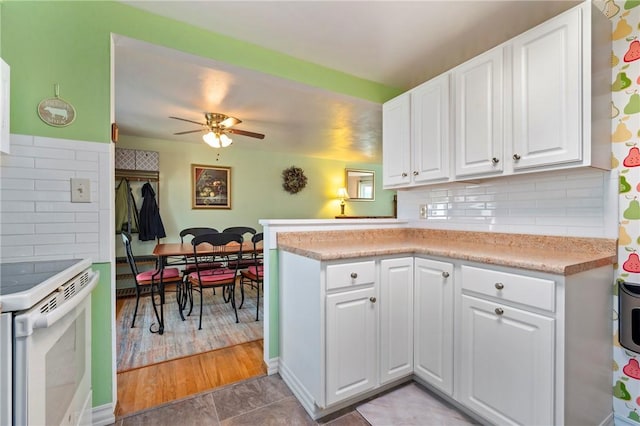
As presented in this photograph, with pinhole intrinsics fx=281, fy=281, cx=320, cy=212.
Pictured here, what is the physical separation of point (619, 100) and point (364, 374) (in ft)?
6.32

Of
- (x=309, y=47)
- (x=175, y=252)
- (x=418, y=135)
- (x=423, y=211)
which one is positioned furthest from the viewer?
(x=175, y=252)

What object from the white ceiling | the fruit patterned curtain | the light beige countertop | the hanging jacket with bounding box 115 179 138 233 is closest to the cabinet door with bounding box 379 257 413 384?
the light beige countertop

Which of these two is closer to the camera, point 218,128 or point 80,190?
point 80,190

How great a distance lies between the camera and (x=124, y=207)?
3955 millimetres

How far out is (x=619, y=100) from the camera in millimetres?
1403

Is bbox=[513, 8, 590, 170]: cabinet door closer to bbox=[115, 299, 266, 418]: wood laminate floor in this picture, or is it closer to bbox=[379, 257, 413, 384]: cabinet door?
bbox=[379, 257, 413, 384]: cabinet door

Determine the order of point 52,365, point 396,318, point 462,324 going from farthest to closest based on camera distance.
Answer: point 396,318 → point 462,324 → point 52,365

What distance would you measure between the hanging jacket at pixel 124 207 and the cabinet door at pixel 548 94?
4436 millimetres

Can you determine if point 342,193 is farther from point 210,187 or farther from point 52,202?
point 52,202

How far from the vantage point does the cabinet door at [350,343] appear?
1450 mm

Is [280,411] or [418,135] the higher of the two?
[418,135]

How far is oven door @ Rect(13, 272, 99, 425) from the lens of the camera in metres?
0.76

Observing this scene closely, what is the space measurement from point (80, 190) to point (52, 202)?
122 millimetres

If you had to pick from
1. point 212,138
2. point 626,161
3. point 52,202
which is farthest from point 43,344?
point 212,138
